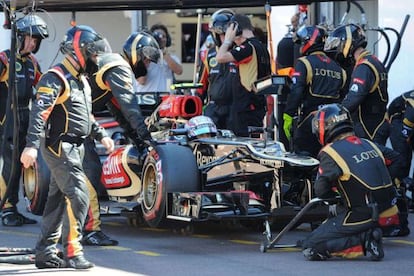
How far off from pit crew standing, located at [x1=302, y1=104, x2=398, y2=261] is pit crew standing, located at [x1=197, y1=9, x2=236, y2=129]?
9.51 feet

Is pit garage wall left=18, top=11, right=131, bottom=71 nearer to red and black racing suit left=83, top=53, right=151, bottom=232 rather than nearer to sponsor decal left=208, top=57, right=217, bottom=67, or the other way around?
sponsor decal left=208, top=57, right=217, bottom=67

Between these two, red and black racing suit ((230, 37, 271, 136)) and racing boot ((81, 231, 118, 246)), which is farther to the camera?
red and black racing suit ((230, 37, 271, 136))

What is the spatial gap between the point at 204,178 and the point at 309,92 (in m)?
1.96

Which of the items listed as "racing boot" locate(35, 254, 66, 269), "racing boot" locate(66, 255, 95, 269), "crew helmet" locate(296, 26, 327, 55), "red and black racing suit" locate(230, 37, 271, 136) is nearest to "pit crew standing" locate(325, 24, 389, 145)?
"crew helmet" locate(296, 26, 327, 55)

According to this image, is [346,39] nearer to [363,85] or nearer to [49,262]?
[363,85]

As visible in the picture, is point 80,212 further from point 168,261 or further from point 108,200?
point 108,200

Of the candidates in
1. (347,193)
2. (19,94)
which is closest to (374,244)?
(347,193)

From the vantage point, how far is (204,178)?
10.5 metres

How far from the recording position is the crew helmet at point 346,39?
1162 cm

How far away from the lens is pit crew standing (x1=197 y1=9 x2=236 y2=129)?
12.5 metres

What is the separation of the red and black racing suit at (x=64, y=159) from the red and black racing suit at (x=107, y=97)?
118 cm

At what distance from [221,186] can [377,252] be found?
1.77 m

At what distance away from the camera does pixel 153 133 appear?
456 inches

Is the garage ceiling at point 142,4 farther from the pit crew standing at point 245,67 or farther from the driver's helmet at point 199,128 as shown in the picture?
the driver's helmet at point 199,128
